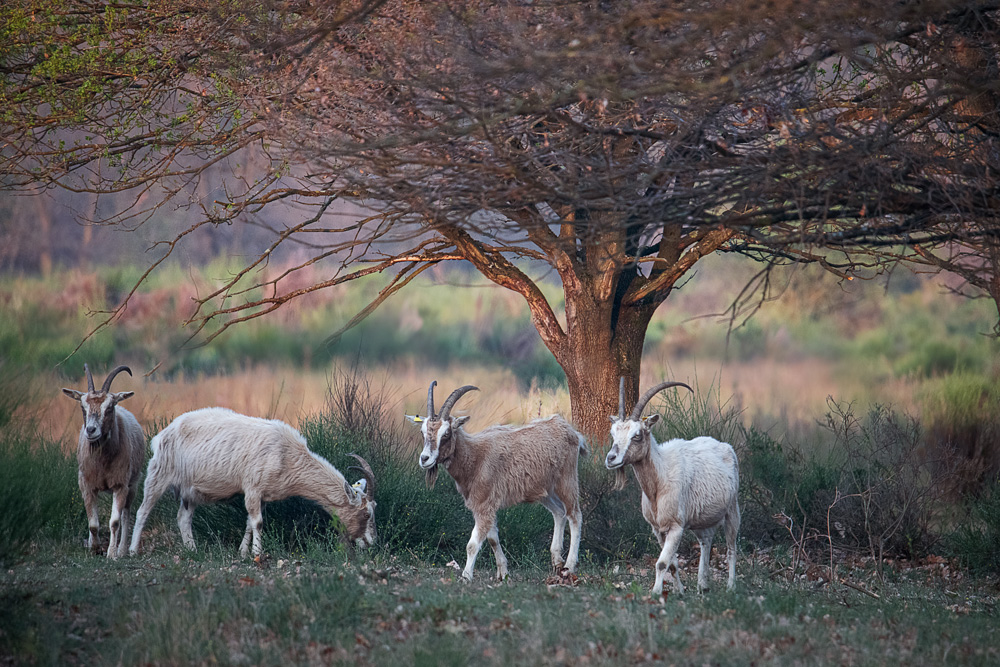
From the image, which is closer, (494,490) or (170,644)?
(170,644)

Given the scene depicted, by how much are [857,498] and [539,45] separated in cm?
896

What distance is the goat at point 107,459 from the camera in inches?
438

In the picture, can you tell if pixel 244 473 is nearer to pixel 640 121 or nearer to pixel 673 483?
pixel 673 483

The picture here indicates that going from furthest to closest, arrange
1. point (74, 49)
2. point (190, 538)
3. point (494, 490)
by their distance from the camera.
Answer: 1. point (74, 49)
2. point (190, 538)
3. point (494, 490)

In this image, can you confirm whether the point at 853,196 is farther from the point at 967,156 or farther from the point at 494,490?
the point at 494,490

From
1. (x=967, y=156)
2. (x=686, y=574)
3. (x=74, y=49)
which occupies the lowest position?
(x=686, y=574)

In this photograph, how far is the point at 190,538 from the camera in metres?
11.2

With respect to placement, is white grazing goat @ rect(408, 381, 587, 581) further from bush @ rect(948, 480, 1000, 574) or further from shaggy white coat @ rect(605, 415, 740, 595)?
bush @ rect(948, 480, 1000, 574)

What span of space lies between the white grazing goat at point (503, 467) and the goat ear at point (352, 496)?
1465 millimetres

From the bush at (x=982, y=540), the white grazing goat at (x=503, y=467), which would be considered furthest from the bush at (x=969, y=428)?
the white grazing goat at (x=503, y=467)

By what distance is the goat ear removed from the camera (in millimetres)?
11500

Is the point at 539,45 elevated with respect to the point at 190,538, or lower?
elevated

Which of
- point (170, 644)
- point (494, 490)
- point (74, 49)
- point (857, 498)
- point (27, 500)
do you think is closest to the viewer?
point (170, 644)

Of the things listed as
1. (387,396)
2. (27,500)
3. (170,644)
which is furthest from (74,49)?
(170,644)
